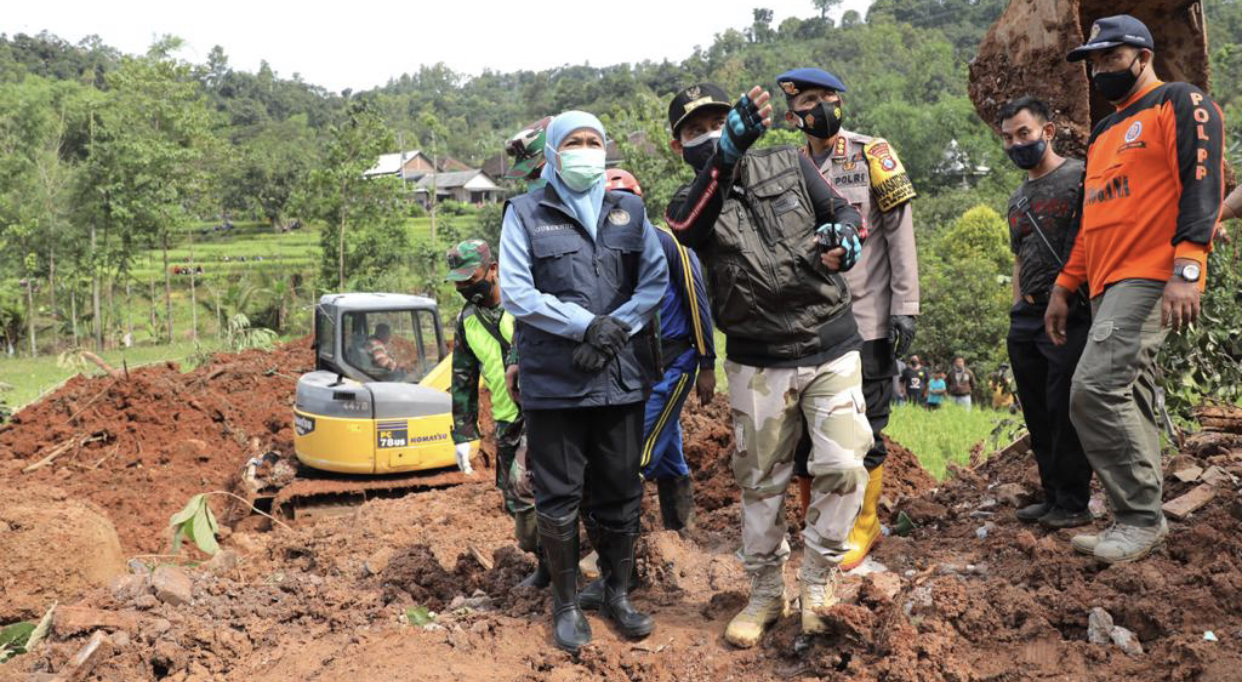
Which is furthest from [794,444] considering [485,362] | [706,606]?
[485,362]

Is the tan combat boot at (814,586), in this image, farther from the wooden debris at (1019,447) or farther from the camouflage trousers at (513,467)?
the wooden debris at (1019,447)

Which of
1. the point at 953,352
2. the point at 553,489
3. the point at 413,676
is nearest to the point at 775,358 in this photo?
the point at 553,489

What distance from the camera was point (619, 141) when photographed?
2766 cm

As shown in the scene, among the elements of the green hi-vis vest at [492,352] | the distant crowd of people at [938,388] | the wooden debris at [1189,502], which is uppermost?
the green hi-vis vest at [492,352]

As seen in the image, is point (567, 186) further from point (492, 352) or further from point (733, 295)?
point (492, 352)

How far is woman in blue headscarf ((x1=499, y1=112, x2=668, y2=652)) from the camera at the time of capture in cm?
357

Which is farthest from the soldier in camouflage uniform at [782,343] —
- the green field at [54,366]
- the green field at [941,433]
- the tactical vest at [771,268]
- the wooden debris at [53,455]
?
the green field at [54,366]

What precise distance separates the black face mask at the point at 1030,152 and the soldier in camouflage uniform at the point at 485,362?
8.02ft

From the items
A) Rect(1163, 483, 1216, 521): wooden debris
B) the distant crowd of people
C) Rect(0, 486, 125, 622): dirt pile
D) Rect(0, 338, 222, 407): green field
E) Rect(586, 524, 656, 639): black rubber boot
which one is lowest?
Rect(0, 338, 222, 407): green field

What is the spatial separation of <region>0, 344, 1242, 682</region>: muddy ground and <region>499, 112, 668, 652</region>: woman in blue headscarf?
0.36 m

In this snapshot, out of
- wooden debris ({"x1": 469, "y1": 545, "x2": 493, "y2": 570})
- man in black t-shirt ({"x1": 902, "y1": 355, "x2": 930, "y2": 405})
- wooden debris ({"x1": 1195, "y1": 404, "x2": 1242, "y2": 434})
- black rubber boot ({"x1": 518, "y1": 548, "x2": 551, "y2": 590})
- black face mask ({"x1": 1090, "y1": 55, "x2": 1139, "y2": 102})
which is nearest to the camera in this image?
black face mask ({"x1": 1090, "y1": 55, "x2": 1139, "y2": 102})

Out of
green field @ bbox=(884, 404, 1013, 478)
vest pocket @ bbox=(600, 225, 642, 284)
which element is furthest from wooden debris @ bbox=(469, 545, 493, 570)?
green field @ bbox=(884, 404, 1013, 478)

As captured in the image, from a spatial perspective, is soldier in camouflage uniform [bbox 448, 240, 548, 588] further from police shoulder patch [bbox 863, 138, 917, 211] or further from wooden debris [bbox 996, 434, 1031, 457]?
wooden debris [bbox 996, 434, 1031, 457]

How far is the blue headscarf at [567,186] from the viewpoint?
145 inches
